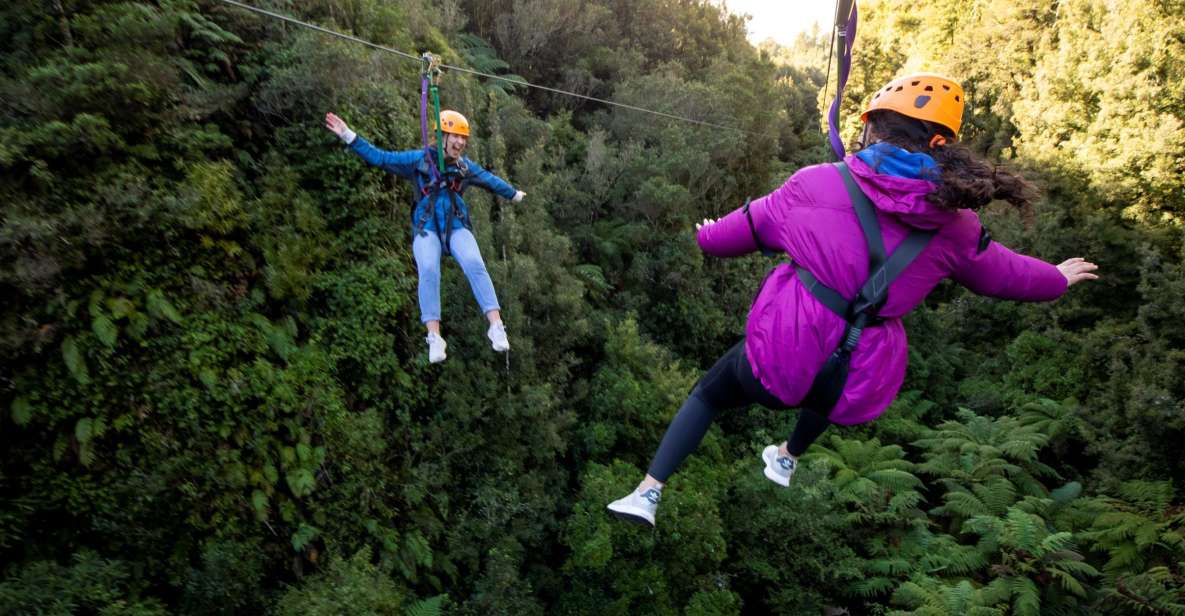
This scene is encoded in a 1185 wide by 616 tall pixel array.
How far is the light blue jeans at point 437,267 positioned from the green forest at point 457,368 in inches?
60.9

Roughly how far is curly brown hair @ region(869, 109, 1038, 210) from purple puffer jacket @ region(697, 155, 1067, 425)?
96 mm

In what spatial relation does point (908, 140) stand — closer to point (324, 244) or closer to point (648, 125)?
point (324, 244)

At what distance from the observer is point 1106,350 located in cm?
1244

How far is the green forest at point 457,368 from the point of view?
554 cm

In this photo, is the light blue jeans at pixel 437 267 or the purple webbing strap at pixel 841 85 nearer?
the purple webbing strap at pixel 841 85

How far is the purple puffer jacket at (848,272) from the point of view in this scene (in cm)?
271

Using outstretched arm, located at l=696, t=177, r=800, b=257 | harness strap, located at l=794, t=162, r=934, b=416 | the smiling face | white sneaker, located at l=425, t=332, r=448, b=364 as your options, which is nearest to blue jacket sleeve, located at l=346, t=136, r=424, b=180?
the smiling face

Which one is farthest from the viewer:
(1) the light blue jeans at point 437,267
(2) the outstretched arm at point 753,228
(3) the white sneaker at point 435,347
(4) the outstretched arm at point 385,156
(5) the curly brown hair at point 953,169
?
(3) the white sneaker at point 435,347

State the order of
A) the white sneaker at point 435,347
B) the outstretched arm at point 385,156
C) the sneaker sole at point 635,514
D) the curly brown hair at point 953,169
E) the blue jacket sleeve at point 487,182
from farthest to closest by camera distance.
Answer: the blue jacket sleeve at point 487,182 → the white sneaker at point 435,347 → the outstretched arm at point 385,156 → the sneaker sole at point 635,514 → the curly brown hair at point 953,169

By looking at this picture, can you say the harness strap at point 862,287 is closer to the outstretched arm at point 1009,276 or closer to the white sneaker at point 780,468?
the outstretched arm at point 1009,276

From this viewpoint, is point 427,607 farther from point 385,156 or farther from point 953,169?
point 953,169

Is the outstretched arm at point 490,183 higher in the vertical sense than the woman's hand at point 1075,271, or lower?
lower

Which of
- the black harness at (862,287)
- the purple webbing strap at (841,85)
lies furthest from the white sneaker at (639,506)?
the purple webbing strap at (841,85)

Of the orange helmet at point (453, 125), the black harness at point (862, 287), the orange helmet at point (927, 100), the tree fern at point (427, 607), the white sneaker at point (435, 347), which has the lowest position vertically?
the tree fern at point (427, 607)
